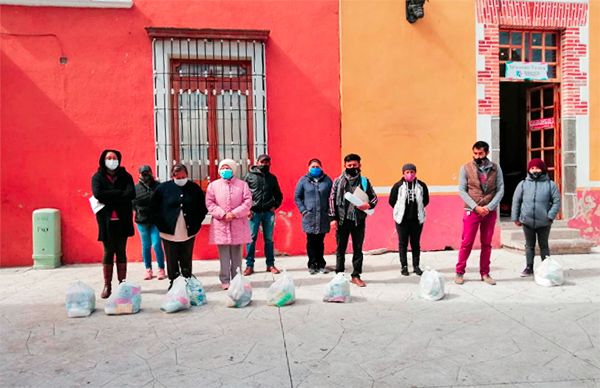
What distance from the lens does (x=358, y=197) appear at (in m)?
6.26

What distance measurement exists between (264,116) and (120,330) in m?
4.92

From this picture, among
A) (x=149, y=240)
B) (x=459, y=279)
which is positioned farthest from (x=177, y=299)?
(x=459, y=279)

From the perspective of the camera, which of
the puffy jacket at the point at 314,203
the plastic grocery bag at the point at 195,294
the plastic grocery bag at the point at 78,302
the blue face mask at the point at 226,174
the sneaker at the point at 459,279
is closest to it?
the plastic grocery bag at the point at 78,302

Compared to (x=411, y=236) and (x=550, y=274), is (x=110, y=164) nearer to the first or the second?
(x=411, y=236)

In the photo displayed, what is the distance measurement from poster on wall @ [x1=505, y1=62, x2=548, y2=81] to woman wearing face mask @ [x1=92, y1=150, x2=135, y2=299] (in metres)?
7.36

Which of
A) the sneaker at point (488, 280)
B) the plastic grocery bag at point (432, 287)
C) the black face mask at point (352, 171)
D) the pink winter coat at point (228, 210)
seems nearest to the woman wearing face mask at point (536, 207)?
the sneaker at point (488, 280)

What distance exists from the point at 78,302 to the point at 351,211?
11.0 feet

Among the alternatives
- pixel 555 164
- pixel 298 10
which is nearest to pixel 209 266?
pixel 298 10

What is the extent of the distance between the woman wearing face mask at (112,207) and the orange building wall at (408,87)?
13.9 ft

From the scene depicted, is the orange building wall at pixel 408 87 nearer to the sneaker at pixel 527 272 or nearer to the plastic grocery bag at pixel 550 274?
the sneaker at pixel 527 272

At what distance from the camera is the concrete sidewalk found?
Result: 3.56 metres

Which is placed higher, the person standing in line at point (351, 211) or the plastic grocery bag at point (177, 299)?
the person standing in line at point (351, 211)

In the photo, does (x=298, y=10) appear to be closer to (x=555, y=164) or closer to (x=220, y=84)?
(x=220, y=84)

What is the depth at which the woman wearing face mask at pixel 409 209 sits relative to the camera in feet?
23.1
